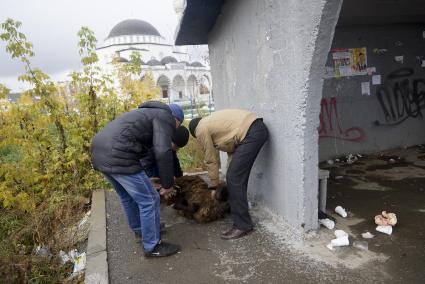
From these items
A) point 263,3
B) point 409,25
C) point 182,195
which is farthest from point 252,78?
point 409,25

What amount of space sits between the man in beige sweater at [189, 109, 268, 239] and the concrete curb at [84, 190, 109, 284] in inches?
57.9

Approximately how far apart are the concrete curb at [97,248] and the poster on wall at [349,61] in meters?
5.49

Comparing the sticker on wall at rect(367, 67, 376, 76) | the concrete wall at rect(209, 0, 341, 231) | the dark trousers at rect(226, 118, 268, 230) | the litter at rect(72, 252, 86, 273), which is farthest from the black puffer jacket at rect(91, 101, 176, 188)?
the sticker on wall at rect(367, 67, 376, 76)

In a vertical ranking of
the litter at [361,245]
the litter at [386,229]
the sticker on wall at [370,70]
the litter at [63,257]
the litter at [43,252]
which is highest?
the sticker on wall at [370,70]

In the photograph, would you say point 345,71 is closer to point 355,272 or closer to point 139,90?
point 139,90

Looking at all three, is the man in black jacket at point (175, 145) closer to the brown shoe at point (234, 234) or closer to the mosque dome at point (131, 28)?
the brown shoe at point (234, 234)

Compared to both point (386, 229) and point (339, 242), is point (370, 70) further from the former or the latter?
point (339, 242)

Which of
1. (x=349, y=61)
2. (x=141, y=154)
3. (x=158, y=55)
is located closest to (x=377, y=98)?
(x=349, y=61)

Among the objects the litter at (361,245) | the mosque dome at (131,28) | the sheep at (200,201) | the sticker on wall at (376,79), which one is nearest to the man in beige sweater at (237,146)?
the sheep at (200,201)

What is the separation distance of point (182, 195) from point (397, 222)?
9.39 feet

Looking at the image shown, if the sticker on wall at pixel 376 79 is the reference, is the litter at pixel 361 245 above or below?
below

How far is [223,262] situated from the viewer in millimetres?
3521

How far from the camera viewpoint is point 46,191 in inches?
225

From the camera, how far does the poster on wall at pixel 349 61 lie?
6871 millimetres
